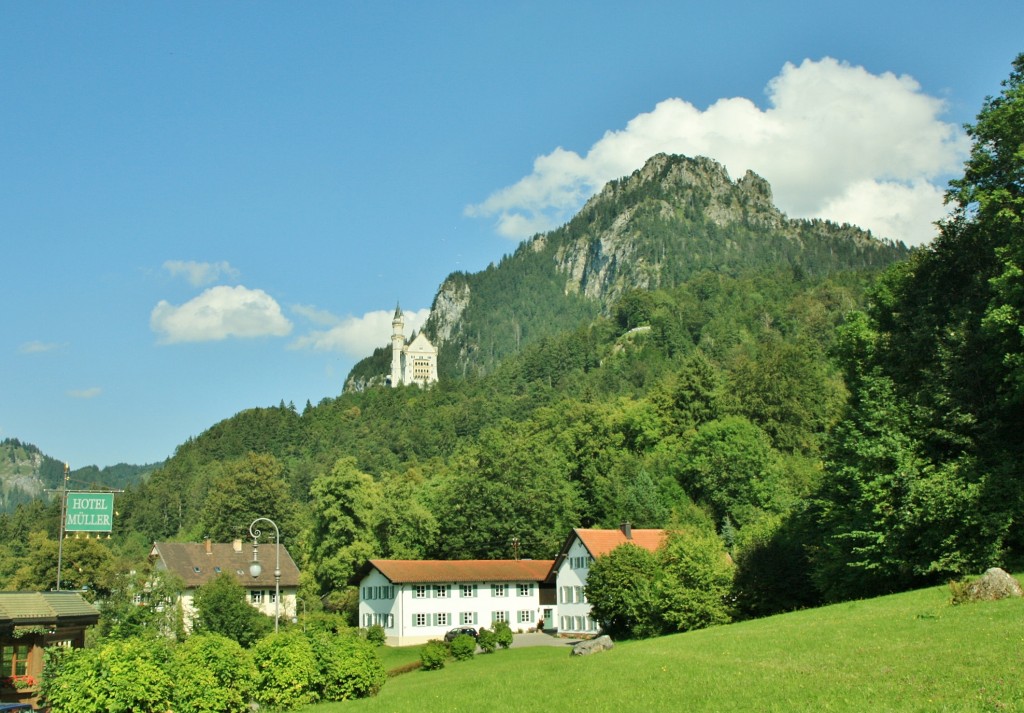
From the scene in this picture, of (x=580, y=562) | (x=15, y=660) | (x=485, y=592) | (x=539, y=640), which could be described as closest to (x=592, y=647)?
(x=15, y=660)

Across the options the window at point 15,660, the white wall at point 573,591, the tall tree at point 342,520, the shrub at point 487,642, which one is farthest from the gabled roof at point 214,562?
the window at point 15,660

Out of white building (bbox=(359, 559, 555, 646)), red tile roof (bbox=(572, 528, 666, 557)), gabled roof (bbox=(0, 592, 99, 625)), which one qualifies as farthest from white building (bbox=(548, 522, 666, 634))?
gabled roof (bbox=(0, 592, 99, 625))

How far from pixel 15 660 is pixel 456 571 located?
132ft

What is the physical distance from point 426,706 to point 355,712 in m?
1.85

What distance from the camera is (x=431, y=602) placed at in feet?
217

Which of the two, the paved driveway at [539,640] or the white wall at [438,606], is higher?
the white wall at [438,606]

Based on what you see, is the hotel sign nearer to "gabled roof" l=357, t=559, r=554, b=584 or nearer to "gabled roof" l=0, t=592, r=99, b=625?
"gabled roof" l=0, t=592, r=99, b=625

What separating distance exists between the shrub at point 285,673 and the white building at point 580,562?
36414mm

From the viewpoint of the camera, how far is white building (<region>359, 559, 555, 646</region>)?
6512 centimetres

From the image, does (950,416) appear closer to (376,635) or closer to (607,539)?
(607,539)

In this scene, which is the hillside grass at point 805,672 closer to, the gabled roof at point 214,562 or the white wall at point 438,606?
the white wall at point 438,606

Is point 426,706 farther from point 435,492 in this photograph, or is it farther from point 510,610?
point 435,492

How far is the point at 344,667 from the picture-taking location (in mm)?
26875

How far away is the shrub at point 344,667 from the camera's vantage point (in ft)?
87.5
